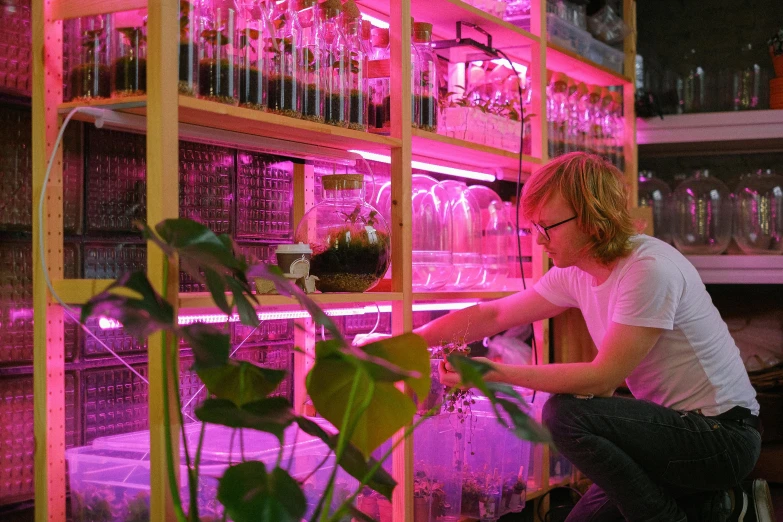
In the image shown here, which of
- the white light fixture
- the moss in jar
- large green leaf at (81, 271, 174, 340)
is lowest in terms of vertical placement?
large green leaf at (81, 271, 174, 340)

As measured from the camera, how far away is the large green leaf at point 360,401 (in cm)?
159

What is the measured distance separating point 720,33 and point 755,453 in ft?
8.76

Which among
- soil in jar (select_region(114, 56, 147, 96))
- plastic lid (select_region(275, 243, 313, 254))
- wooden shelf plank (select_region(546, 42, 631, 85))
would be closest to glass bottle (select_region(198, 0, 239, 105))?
soil in jar (select_region(114, 56, 147, 96))

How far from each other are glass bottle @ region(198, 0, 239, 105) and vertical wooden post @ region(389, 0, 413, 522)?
0.58m

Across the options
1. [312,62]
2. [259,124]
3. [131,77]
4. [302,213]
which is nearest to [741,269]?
[302,213]

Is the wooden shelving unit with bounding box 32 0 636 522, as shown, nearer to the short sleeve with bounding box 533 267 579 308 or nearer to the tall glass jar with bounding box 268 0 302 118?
the tall glass jar with bounding box 268 0 302 118

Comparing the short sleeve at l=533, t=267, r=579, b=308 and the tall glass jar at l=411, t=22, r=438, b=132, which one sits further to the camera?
the short sleeve at l=533, t=267, r=579, b=308

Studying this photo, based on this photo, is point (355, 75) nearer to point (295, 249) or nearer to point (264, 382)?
point (295, 249)

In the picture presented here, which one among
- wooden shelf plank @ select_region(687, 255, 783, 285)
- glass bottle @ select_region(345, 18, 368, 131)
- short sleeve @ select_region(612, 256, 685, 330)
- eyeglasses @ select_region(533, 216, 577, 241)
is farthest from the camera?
wooden shelf plank @ select_region(687, 255, 783, 285)

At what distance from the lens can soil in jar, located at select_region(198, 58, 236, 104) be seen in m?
1.74

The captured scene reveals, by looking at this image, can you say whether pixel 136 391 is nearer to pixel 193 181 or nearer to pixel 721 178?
pixel 193 181

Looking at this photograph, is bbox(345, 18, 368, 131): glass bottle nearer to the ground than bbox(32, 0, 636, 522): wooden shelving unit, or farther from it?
farther from it

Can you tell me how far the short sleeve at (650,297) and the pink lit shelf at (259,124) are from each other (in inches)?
28.6

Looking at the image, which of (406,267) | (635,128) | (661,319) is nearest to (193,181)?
(406,267)
